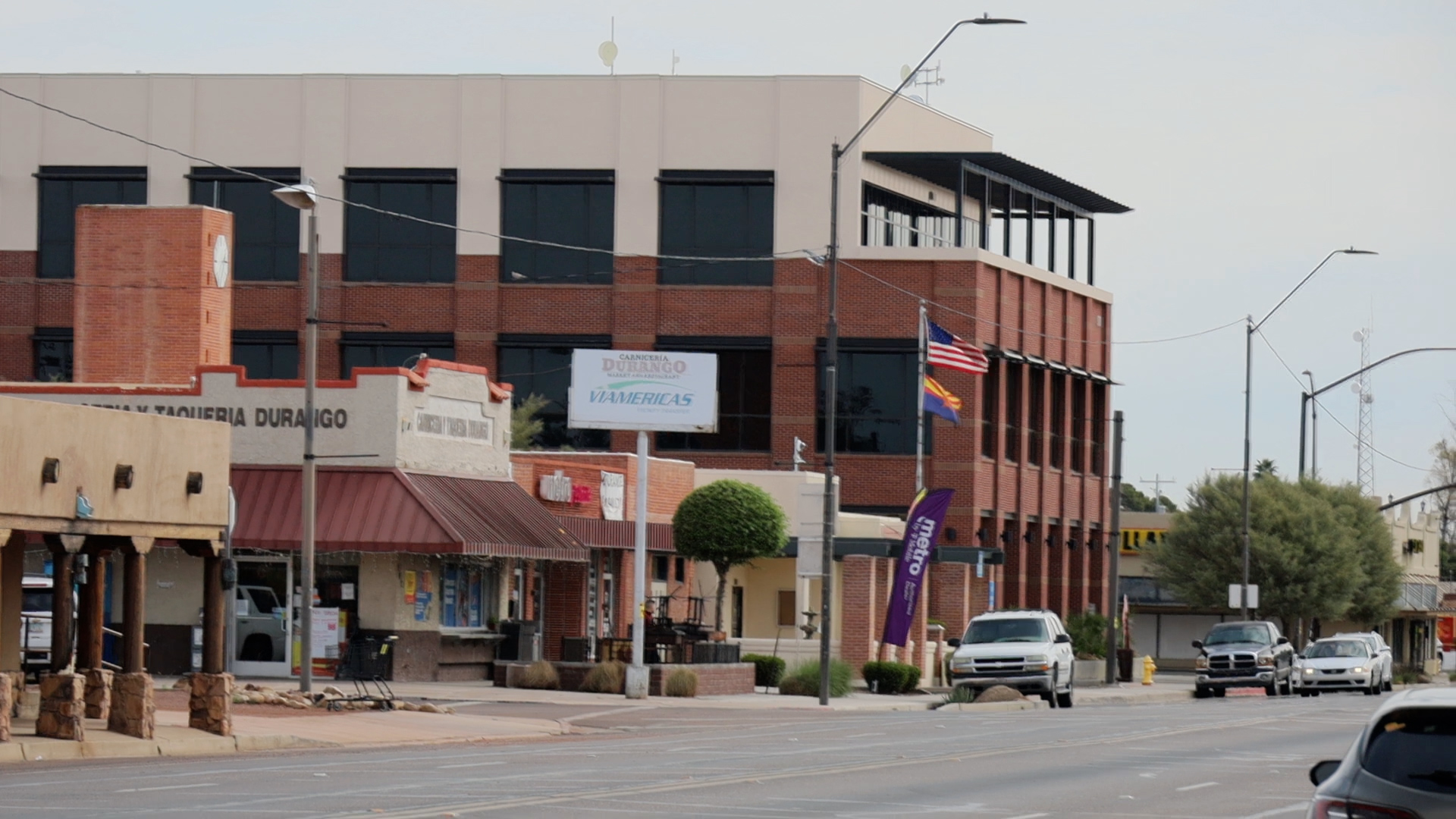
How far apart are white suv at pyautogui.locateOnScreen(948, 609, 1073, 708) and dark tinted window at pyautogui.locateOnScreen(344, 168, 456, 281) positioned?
27.2 metres

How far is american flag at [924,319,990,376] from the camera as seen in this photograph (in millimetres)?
51438

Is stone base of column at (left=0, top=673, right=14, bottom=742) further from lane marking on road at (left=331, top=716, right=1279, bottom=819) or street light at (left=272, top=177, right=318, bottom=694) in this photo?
street light at (left=272, top=177, right=318, bottom=694)

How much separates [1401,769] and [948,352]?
42.2 metres

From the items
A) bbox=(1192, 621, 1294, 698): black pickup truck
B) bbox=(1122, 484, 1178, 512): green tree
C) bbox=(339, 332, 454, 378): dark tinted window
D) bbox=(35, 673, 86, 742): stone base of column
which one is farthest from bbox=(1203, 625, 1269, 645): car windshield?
bbox=(1122, 484, 1178, 512): green tree

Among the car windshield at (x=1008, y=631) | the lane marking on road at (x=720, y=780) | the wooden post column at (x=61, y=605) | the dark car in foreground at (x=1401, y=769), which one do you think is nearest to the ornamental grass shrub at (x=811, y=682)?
the car windshield at (x=1008, y=631)

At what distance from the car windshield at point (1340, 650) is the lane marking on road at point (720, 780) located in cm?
2533

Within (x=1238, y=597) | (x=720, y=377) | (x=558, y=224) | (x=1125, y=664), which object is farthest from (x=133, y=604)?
(x=1125, y=664)

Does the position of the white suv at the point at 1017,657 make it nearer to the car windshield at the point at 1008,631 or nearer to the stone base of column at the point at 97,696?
the car windshield at the point at 1008,631

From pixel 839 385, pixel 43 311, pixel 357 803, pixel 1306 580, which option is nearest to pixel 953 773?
pixel 357 803

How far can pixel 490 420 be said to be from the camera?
42.7m

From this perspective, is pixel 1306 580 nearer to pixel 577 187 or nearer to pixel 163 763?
pixel 577 187

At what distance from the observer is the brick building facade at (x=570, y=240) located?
208 feet

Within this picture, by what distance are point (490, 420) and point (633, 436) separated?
824 inches

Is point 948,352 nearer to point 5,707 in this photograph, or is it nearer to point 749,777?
point 749,777
